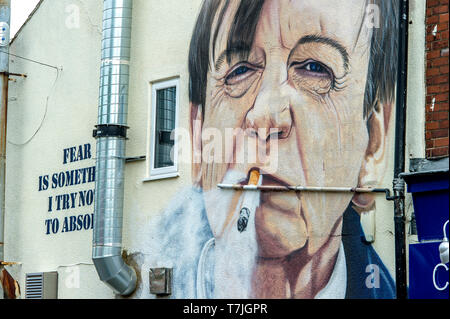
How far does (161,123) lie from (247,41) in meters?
1.95

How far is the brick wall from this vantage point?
1090 centimetres

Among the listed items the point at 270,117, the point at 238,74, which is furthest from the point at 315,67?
the point at 238,74

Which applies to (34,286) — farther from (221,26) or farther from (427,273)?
(427,273)

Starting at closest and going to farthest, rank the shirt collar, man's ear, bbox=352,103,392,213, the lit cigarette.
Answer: man's ear, bbox=352,103,392,213 < the shirt collar < the lit cigarette

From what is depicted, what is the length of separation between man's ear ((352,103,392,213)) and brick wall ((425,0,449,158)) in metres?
0.66

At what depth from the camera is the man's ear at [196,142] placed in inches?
528

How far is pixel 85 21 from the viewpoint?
15.5m

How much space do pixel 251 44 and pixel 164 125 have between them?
6.39ft

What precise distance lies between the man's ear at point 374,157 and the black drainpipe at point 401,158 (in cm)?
20

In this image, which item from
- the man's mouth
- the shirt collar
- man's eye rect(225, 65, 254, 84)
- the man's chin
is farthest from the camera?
man's eye rect(225, 65, 254, 84)

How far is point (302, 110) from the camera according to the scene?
488 inches

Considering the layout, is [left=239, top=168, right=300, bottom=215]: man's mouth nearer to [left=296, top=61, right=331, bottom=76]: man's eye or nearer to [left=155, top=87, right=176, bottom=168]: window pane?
[left=296, top=61, right=331, bottom=76]: man's eye

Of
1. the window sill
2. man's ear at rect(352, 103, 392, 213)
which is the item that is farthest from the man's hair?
the window sill

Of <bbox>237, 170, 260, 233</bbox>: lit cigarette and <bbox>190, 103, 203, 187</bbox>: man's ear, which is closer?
<bbox>237, 170, 260, 233</bbox>: lit cigarette
